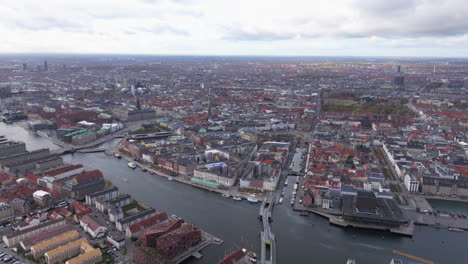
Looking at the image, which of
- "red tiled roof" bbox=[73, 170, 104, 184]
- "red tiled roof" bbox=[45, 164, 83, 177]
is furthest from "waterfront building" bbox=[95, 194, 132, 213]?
"red tiled roof" bbox=[45, 164, 83, 177]

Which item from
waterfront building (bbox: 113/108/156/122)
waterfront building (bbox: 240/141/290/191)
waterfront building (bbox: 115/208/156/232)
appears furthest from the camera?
waterfront building (bbox: 113/108/156/122)

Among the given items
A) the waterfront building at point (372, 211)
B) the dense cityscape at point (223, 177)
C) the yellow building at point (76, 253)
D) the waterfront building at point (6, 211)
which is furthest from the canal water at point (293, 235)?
the waterfront building at point (6, 211)

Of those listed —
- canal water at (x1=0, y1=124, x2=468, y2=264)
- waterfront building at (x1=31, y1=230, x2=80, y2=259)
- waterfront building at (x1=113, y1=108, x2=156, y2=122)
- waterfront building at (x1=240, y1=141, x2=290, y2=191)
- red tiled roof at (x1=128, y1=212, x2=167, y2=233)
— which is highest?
waterfront building at (x1=113, y1=108, x2=156, y2=122)

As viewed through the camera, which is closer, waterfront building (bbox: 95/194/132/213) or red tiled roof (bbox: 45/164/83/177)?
waterfront building (bbox: 95/194/132/213)

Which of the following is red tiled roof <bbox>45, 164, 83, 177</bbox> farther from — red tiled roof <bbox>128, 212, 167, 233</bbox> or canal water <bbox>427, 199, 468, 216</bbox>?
canal water <bbox>427, 199, 468, 216</bbox>

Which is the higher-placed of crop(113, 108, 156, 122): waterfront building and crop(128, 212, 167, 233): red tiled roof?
crop(113, 108, 156, 122): waterfront building

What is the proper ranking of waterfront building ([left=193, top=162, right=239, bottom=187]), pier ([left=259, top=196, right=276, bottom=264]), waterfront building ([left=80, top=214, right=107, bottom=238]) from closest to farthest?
pier ([left=259, top=196, right=276, bottom=264]), waterfront building ([left=80, top=214, right=107, bottom=238]), waterfront building ([left=193, top=162, right=239, bottom=187])

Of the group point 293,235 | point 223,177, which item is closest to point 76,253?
point 293,235
